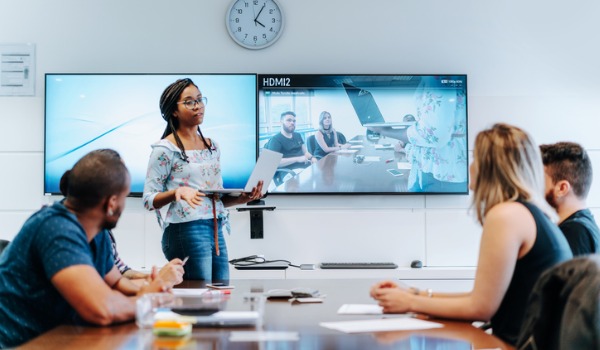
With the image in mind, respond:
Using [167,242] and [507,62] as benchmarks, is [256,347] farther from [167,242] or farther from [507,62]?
[507,62]

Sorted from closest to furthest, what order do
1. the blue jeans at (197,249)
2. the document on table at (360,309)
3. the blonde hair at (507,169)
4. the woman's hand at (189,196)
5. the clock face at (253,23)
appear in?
1. the blonde hair at (507,169)
2. the document on table at (360,309)
3. the woman's hand at (189,196)
4. the blue jeans at (197,249)
5. the clock face at (253,23)

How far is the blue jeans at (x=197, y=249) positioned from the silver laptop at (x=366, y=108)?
1746 millimetres

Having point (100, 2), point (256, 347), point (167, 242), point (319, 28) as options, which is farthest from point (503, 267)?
point (100, 2)

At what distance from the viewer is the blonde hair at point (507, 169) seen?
1.82 meters

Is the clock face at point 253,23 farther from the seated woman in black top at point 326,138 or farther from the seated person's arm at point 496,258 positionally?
the seated person's arm at point 496,258

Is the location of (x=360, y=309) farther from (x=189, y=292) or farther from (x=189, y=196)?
(x=189, y=196)

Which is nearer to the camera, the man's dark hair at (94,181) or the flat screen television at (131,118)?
the man's dark hair at (94,181)

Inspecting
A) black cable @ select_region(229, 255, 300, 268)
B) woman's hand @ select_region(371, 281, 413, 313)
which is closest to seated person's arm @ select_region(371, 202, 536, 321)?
woman's hand @ select_region(371, 281, 413, 313)

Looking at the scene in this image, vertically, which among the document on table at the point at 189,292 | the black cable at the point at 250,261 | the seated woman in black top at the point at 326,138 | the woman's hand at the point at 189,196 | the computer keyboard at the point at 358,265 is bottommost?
the computer keyboard at the point at 358,265

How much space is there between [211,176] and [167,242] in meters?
0.36

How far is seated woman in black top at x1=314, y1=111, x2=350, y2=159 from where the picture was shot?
14.5ft

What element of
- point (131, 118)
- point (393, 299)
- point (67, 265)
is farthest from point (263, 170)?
point (131, 118)

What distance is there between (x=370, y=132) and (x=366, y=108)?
6.3 inches

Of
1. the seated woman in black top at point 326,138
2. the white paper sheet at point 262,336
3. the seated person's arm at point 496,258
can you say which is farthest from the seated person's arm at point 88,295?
the seated woman in black top at point 326,138
